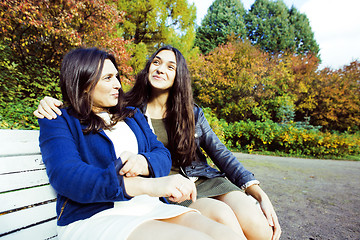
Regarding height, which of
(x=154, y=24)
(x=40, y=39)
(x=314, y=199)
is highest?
(x=154, y=24)

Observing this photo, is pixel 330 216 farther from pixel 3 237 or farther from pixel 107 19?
pixel 107 19

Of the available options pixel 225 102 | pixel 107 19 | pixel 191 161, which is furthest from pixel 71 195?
pixel 225 102

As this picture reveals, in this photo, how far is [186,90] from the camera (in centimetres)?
208

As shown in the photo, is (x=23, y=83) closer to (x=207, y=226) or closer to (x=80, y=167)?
(x=80, y=167)

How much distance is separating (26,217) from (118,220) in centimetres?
61

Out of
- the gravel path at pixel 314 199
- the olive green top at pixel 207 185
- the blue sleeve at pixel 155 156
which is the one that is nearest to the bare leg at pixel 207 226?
the blue sleeve at pixel 155 156

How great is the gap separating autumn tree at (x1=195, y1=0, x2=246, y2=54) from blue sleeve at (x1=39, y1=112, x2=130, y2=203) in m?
19.2

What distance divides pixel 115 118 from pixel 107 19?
520cm

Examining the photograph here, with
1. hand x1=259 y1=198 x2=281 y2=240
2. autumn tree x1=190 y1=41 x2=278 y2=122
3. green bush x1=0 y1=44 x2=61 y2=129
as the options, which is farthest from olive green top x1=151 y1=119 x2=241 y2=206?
autumn tree x1=190 y1=41 x2=278 y2=122

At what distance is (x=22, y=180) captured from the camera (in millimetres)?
1201

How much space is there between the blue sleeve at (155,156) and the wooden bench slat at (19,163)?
599 millimetres

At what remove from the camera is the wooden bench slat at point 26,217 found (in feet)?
3.67

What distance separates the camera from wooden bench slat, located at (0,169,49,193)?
1.13m

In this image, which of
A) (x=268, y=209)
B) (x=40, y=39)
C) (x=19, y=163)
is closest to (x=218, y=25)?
(x=40, y=39)
